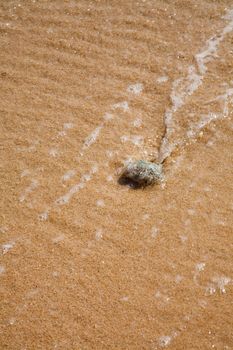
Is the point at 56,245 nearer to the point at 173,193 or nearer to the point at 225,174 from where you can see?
the point at 173,193

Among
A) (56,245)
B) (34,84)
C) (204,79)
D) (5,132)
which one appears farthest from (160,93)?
(56,245)

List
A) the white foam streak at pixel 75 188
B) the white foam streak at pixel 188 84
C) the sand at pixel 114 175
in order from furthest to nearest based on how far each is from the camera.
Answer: the white foam streak at pixel 188 84, the white foam streak at pixel 75 188, the sand at pixel 114 175

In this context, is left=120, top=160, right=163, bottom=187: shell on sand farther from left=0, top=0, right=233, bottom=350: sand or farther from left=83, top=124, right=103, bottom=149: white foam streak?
left=83, top=124, right=103, bottom=149: white foam streak

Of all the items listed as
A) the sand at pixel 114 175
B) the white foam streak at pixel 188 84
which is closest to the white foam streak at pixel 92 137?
the sand at pixel 114 175

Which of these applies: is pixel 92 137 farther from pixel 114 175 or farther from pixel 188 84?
pixel 188 84

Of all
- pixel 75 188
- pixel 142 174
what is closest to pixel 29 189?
pixel 75 188

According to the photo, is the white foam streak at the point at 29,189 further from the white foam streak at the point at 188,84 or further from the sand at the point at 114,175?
the white foam streak at the point at 188,84
